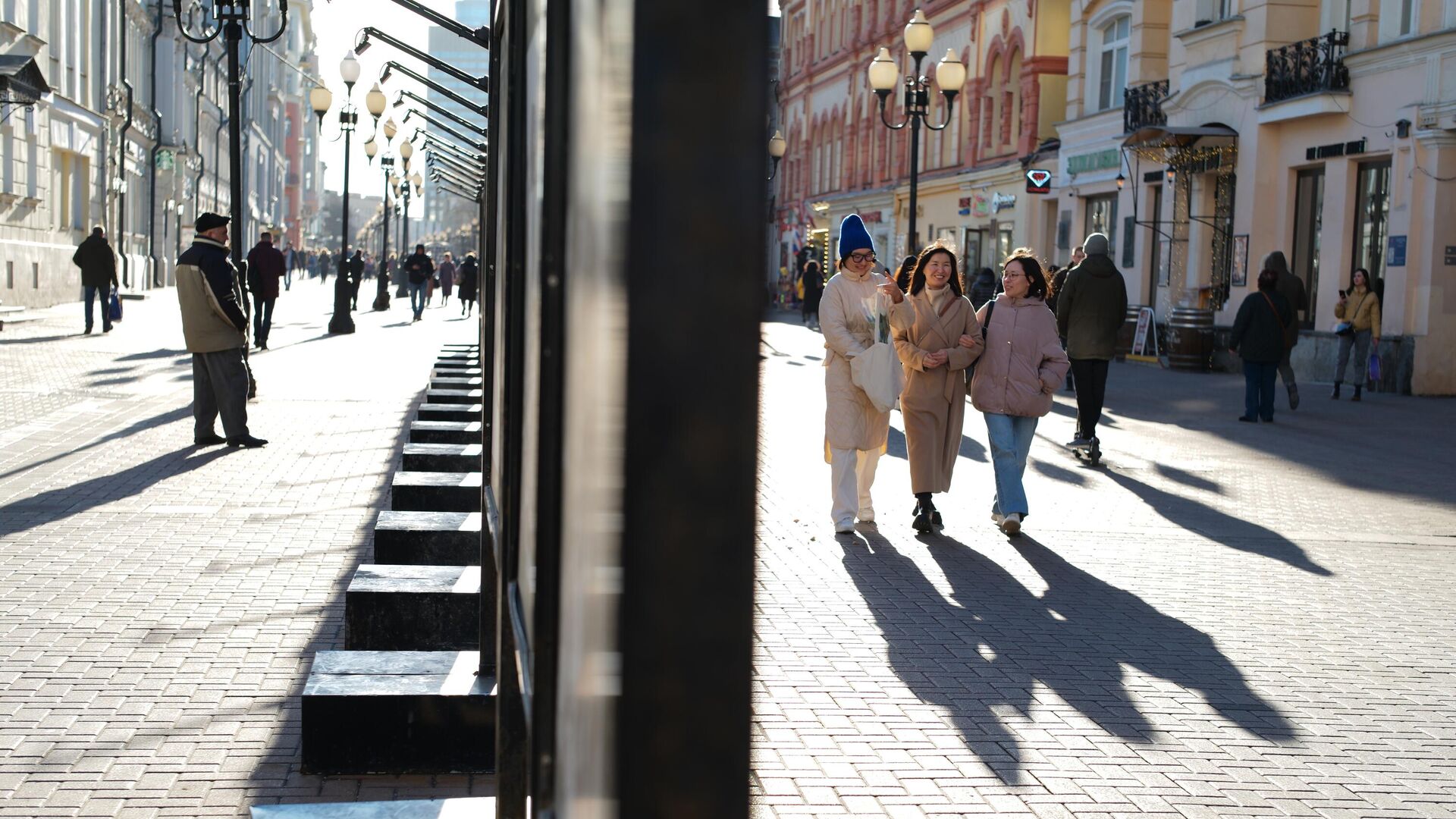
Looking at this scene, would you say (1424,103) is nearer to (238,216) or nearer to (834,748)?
(238,216)

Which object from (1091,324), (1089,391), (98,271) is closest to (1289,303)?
(1091,324)

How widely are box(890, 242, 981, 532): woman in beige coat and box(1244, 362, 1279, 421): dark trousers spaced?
9.56m

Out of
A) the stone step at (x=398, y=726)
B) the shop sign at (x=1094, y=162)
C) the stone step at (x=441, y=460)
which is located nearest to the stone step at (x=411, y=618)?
the stone step at (x=398, y=726)

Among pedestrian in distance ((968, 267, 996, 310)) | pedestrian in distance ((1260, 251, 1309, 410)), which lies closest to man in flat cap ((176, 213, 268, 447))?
pedestrian in distance ((1260, 251, 1309, 410))

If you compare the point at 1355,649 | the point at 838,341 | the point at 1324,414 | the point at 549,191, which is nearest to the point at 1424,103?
the point at 1324,414

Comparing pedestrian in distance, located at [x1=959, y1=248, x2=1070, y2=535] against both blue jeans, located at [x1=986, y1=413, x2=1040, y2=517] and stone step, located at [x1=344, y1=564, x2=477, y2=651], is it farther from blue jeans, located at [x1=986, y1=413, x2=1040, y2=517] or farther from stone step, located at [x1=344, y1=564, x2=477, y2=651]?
stone step, located at [x1=344, y1=564, x2=477, y2=651]

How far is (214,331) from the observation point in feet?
42.5

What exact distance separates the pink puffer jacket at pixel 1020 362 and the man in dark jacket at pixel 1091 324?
14.0ft

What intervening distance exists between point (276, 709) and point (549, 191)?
170 inches

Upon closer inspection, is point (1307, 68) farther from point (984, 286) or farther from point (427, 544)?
point (427, 544)

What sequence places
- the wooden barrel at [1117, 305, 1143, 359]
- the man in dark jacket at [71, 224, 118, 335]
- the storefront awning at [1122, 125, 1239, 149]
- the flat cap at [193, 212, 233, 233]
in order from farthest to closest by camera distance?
the wooden barrel at [1117, 305, 1143, 359] < the storefront awning at [1122, 125, 1239, 149] < the man in dark jacket at [71, 224, 118, 335] < the flat cap at [193, 212, 233, 233]

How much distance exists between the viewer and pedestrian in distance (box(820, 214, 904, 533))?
9883 mm

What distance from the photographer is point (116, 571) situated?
7.96 metres

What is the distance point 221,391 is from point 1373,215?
1885 cm
